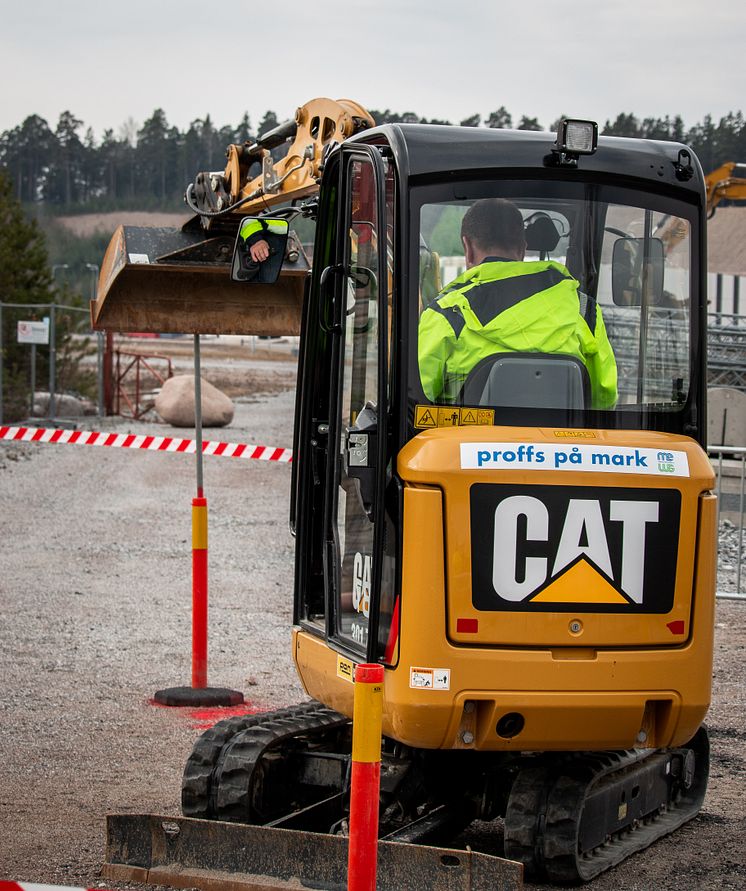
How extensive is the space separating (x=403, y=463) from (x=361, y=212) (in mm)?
1135

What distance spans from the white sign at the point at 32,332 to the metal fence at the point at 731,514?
15654mm

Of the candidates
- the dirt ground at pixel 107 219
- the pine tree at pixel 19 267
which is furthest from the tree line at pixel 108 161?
the pine tree at pixel 19 267

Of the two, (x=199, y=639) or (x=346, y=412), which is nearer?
(x=346, y=412)

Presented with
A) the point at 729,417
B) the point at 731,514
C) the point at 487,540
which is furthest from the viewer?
the point at 729,417

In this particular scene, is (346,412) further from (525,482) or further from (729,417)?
(729,417)

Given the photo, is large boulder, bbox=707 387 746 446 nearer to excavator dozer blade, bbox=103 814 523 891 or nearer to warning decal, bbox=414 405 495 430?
warning decal, bbox=414 405 495 430

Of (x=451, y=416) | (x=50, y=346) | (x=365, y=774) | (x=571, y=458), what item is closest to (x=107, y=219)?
(x=50, y=346)

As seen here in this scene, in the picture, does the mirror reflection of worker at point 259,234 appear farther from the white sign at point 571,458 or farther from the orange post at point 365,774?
the orange post at point 365,774

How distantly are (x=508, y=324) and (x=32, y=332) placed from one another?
22.4m

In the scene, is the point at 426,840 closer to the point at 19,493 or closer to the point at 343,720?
the point at 343,720

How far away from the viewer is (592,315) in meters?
5.52

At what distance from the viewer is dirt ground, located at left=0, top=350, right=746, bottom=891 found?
6.23 meters

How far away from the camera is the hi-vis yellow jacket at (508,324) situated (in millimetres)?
5227

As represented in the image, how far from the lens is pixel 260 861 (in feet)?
17.4
